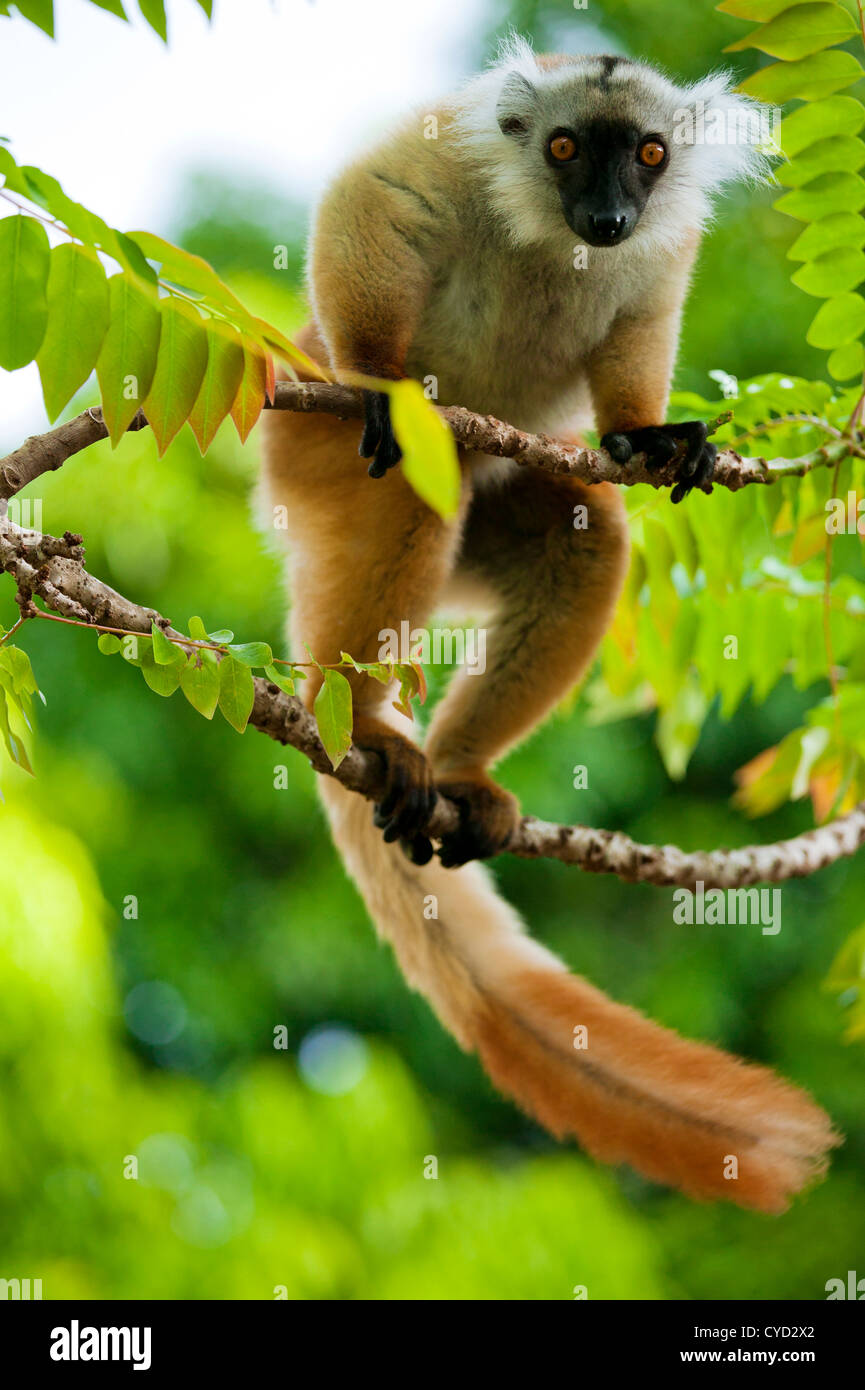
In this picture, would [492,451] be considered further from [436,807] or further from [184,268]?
[436,807]

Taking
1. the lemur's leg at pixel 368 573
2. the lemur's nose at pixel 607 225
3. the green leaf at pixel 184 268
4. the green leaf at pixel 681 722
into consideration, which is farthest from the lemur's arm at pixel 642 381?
the green leaf at pixel 184 268

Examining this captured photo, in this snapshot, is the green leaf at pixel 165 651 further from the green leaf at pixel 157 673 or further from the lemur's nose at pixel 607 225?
the lemur's nose at pixel 607 225

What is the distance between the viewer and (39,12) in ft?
4.50

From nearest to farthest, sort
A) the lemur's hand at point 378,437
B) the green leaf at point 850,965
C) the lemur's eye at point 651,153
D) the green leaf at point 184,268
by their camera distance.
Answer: the green leaf at point 184,268
the lemur's hand at point 378,437
the lemur's eye at point 651,153
the green leaf at point 850,965

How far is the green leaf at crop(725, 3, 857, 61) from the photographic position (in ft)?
6.80

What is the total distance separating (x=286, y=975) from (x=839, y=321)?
655 centimetres

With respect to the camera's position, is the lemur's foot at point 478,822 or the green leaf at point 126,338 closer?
the green leaf at point 126,338

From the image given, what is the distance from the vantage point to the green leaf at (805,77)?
2.13m

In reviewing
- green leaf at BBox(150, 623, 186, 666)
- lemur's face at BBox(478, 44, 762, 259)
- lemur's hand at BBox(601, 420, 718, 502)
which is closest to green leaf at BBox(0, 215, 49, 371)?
green leaf at BBox(150, 623, 186, 666)

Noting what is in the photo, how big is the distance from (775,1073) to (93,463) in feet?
19.1

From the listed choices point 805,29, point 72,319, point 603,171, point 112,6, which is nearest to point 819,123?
point 805,29

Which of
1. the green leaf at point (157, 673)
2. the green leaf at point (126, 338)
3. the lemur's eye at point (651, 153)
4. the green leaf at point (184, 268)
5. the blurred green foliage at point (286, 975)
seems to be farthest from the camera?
the blurred green foliage at point (286, 975)

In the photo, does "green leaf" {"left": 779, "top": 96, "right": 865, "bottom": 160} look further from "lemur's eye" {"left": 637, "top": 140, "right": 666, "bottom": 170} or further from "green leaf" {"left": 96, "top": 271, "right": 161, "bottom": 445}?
"green leaf" {"left": 96, "top": 271, "right": 161, "bottom": 445}

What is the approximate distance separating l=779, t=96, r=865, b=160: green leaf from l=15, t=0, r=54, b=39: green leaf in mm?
1404
